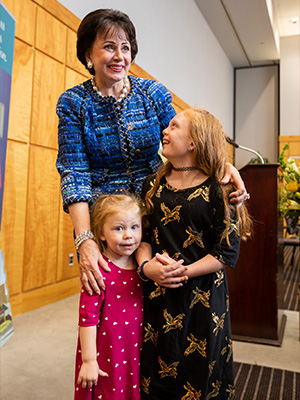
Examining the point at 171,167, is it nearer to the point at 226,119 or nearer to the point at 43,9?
the point at 43,9

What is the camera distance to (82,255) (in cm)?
144

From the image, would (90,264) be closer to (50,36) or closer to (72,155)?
(72,155)

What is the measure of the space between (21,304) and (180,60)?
17.8 feet

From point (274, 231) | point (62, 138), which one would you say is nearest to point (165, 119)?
point (62, 138)

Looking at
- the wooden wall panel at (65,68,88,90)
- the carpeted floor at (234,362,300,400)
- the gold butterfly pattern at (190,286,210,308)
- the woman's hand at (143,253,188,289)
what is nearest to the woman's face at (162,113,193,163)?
the woman's hand at (143,253,188,289)

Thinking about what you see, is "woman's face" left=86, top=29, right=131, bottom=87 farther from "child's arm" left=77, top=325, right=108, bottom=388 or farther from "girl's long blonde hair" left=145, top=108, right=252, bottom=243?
"child's arm" left=77, top=325, right=108, bottom=388

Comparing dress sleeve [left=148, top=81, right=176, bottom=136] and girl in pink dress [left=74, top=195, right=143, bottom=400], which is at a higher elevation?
dress sleeve [left=148, top=81, right=176, bottom=136]

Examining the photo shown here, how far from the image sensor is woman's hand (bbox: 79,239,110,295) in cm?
140

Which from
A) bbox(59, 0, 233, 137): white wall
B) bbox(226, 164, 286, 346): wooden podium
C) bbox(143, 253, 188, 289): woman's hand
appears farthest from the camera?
bbox(59, 0, 233, 137): white wall

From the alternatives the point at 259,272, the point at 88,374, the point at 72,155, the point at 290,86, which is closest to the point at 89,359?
the point at 88,374

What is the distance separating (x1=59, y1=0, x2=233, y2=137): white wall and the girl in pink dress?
3.55 metres

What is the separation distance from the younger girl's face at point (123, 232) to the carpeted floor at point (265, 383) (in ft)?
4.56

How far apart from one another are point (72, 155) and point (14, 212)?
2.35 meters

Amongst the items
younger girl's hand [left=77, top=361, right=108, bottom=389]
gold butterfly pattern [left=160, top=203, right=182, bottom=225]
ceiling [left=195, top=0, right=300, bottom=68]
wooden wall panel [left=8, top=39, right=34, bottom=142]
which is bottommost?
younger girl's hand [left=77, top=361, right=108, bottom=389]
